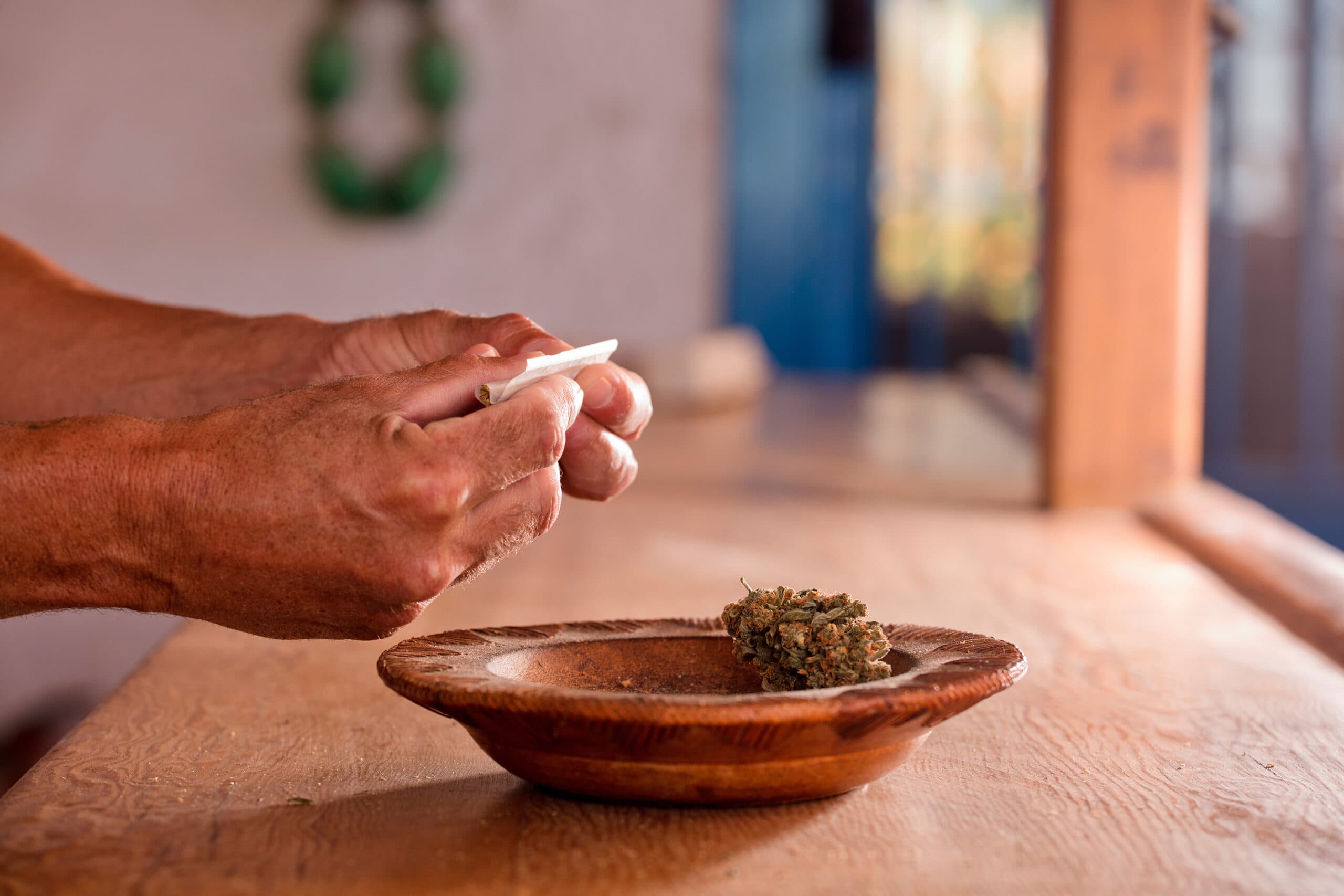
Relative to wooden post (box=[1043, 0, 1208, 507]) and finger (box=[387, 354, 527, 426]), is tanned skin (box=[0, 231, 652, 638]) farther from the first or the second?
wooden post (box=[1043, 0, 1208, 507])

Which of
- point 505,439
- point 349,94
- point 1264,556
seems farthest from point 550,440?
point 349,94

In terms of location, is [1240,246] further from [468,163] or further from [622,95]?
[468,163]

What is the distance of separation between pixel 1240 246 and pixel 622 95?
7.29 ft

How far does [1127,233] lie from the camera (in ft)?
5.14

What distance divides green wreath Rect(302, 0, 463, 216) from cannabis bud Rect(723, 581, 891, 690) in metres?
4.10

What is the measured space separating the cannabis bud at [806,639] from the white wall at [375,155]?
386 cm

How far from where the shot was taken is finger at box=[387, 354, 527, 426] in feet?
1.97

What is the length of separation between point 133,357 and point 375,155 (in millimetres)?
3818

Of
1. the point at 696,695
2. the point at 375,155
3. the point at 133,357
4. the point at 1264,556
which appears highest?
the point at 375,155

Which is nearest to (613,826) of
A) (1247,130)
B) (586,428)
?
(586,428)

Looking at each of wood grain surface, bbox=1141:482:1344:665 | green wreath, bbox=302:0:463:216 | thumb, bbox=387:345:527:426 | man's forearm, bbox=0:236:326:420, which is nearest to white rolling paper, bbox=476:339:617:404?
thumb, bbox=387:345:527:426

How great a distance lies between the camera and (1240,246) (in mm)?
4250

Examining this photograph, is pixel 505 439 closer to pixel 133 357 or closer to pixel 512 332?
pixel 512 332

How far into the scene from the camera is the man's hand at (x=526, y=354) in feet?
2.54
